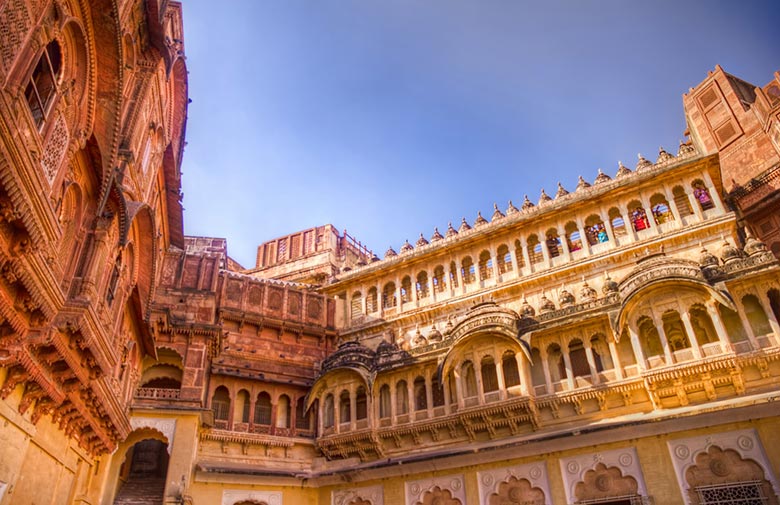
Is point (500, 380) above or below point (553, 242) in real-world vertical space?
below

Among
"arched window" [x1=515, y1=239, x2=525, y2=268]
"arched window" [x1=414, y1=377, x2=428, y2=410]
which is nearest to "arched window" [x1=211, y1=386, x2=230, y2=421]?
"arched window" [x1=414, y1=377, x2=428, y2=410]

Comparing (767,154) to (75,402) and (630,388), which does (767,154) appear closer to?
(630,388)

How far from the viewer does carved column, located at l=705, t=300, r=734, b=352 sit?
16016 millimetres

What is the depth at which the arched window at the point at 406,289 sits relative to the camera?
82.4ft

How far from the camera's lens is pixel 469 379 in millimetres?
20281

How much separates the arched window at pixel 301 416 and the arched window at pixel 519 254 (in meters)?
10.6

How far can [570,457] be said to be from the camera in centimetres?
1680

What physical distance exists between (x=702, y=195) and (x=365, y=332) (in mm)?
14762

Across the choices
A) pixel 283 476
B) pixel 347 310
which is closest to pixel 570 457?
pixel 283 476

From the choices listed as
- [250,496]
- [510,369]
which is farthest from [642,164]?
[250,496]

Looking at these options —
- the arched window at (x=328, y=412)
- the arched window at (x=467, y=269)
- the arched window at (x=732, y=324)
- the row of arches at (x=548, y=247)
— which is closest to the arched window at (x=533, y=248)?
the row of arches at (x=548, y=247)

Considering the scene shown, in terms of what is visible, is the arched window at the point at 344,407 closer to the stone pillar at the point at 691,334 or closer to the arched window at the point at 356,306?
the arched window at the point at 356,306

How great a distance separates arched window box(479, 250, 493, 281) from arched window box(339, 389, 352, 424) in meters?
7.43

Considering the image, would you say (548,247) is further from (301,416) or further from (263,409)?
(263,409)
